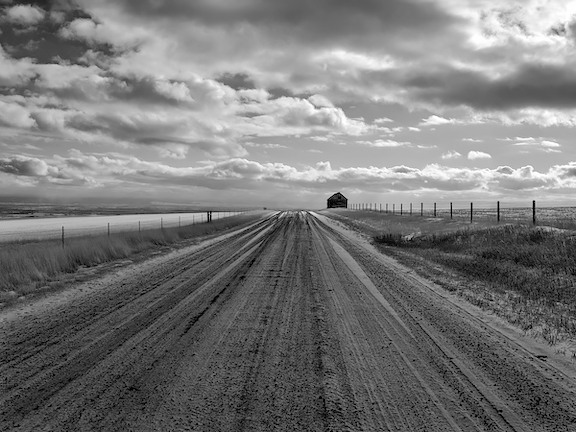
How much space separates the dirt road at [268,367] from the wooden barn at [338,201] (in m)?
128

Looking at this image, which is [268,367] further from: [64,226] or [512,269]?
[64,226]

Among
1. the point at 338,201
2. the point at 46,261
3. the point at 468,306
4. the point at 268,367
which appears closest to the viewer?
the point at 268,367

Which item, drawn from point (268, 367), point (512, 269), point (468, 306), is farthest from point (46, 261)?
point (512, 269)

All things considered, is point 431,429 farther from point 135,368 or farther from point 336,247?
point 336,247

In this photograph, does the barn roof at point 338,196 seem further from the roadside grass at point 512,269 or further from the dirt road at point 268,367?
the dirt road at point 268,367

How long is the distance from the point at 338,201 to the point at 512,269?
415 ft

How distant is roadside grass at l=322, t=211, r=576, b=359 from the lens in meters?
6.96

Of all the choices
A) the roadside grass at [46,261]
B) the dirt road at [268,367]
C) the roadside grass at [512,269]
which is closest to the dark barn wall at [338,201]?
the roadside grass at [512,269]

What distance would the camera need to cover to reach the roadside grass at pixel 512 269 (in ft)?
22.8

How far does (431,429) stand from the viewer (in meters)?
3.30

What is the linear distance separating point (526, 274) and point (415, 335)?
22.6ft

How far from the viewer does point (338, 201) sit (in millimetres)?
137125

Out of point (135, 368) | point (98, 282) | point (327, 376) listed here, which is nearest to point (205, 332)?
point (135, 368)

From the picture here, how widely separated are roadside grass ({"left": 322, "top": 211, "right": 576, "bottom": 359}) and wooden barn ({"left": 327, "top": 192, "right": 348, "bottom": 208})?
380 ft
